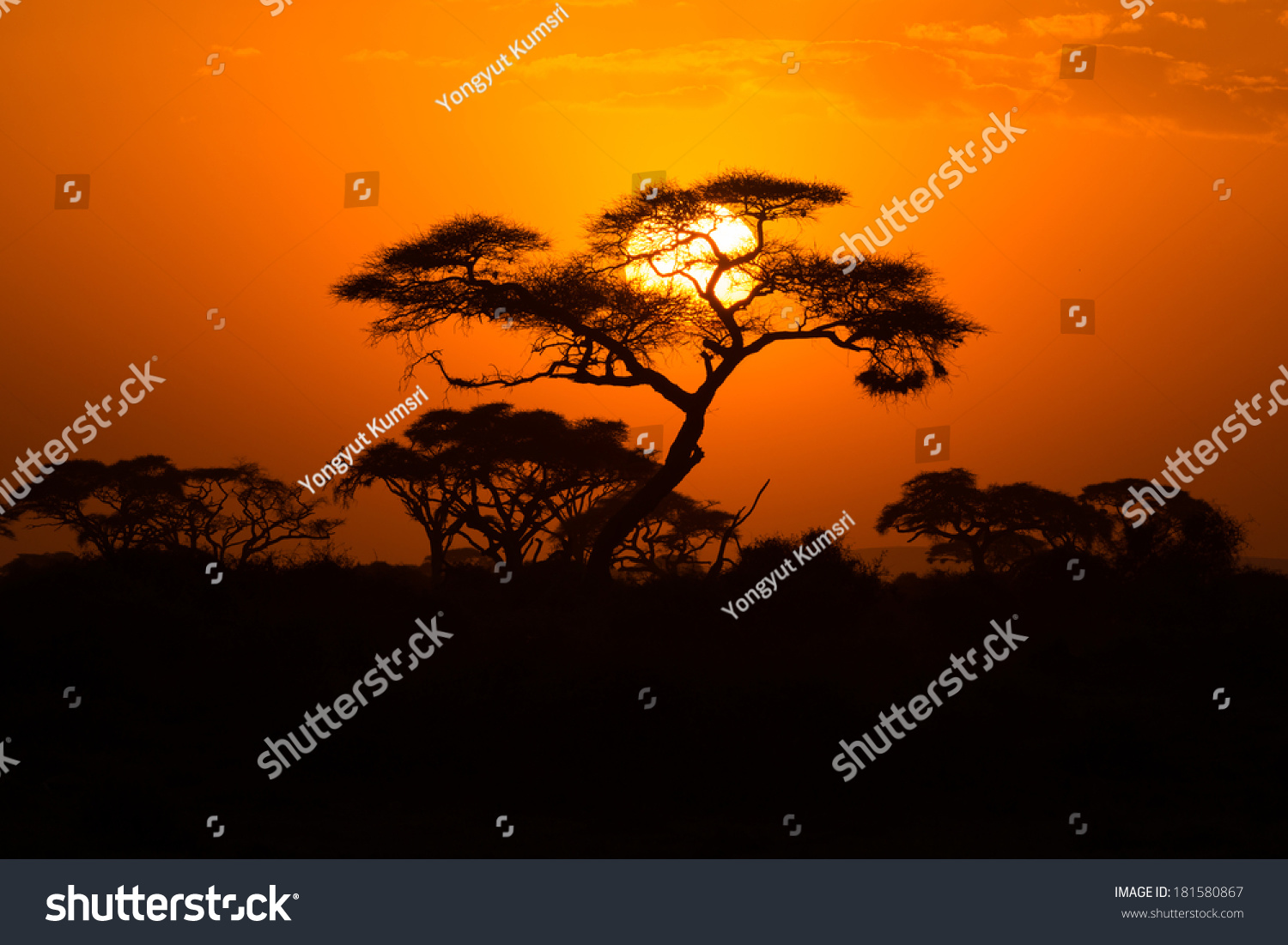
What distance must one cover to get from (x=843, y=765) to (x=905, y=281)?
13575 mm

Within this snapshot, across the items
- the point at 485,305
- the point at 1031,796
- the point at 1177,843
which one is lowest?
the point at 1177,843

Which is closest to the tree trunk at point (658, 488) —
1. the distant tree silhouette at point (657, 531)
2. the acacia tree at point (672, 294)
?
the acacia tree at point (672, 294)

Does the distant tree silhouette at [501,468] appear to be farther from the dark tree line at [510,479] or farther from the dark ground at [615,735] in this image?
the dark ground at [615,735]

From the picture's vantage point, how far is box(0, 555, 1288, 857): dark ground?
8.77 m

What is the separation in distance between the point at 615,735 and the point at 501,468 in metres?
23.6

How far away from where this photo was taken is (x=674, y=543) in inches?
1593

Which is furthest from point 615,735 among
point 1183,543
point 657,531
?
point 657,531

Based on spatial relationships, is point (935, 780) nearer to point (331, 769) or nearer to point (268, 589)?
point (331, 769)

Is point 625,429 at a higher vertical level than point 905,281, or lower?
higher

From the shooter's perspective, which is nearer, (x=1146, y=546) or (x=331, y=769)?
(x=331, y=769)

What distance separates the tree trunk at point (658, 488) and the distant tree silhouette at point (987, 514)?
19.7 m

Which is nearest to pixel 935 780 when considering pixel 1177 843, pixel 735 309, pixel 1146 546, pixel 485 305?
pixel 1177 843

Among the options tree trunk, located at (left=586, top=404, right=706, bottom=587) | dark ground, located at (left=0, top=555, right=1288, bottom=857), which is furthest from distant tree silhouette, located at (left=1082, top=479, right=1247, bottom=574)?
tree trunk, located at (left=586, top=404, right=706, bottom=587)
